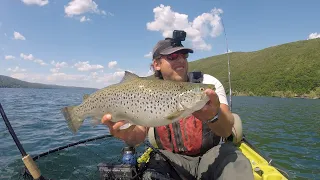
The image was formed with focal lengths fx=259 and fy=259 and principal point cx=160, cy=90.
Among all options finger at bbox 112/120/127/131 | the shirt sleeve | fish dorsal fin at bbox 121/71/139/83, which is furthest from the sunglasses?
finger at bbox 112/120/127/131

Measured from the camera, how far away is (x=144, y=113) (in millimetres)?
3988

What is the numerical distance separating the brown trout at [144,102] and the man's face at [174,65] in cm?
104

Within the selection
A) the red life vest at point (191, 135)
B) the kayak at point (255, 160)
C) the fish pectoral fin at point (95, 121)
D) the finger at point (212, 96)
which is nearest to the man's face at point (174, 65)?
the red life vest at point (191, 135)

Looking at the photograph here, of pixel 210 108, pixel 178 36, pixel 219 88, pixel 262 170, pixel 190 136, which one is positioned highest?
pixel 178 36

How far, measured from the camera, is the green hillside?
362 feet

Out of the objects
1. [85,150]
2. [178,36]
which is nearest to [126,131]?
[178,36]

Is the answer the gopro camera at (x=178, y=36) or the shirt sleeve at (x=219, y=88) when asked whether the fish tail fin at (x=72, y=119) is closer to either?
the gopro camera at (x=178, y=36)

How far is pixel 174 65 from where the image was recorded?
536cm

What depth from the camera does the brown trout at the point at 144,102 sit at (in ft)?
12.8

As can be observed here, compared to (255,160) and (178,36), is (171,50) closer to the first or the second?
(178,36)

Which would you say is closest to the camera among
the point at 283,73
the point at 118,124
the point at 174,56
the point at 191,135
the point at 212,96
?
the point at 212,96

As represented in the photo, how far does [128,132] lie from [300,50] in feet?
647

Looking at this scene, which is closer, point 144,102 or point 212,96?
point 212,96

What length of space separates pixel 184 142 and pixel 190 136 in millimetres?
235
